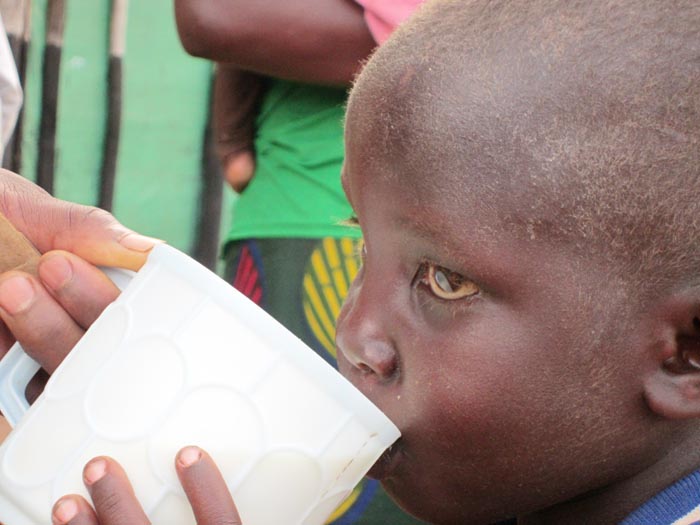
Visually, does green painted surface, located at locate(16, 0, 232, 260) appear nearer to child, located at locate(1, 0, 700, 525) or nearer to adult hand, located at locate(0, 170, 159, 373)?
adult hand, located at locate(0, 170, 159, 373)

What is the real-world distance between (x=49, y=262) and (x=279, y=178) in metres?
0.73

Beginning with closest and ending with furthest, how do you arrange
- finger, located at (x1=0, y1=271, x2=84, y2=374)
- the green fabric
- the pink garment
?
finger, located at (x1=0, y1=271, x2=84, y2=374) < the pink garment < the green fabric

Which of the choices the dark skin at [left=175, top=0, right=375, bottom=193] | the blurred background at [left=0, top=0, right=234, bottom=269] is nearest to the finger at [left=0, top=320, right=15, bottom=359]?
the dark skin at [left=175, top=0, right=375, bottom=193]

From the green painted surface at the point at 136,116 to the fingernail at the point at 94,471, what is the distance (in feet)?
11.3

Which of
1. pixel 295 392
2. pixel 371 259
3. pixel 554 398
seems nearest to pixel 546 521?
pixel 554 398

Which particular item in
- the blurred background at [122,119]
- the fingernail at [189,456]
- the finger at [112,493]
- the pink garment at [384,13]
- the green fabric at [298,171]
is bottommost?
the blurred background at [122,119]

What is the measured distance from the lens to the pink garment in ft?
6.67

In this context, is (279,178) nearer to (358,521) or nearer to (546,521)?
(358,521)

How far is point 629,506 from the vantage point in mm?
1567

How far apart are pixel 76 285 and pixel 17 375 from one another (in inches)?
6.3

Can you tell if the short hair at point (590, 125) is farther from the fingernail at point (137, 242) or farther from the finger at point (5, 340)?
the finger at point (5, 340)

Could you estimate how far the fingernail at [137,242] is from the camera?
5.21 ft

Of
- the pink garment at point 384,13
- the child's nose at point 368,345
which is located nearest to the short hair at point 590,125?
the child's nose at point 368,345

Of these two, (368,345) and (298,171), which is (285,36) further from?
(368,345)
